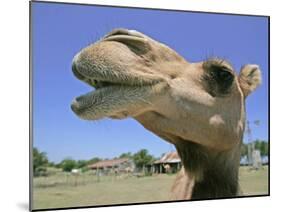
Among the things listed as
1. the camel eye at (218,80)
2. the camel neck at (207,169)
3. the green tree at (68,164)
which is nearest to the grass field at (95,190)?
the green tree at (68,164)

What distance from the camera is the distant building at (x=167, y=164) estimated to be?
3209 mm

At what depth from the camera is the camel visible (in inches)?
102

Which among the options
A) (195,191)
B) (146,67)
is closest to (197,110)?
(146,67)

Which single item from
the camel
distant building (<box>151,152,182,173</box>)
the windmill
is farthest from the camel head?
the windmill

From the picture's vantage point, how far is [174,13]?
11.2 feet

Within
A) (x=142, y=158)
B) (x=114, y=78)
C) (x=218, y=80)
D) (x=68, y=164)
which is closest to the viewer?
(x=114, y=78)

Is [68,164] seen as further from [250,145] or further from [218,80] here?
[250,145]

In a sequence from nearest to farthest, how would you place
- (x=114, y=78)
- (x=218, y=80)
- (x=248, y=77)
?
(x=114, y=78), (x=218, y=80), (x=248, y=77)

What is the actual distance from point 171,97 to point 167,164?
735mm

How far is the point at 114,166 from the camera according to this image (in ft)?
10.5

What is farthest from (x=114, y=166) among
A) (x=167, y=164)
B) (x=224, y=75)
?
(x=224, y=75)

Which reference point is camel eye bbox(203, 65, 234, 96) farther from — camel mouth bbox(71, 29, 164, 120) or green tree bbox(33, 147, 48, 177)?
green tree bbox(33, 147, 48, 177)

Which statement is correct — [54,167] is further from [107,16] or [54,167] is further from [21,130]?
[107,16]

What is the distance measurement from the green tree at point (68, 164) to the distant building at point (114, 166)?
0.10 metres
